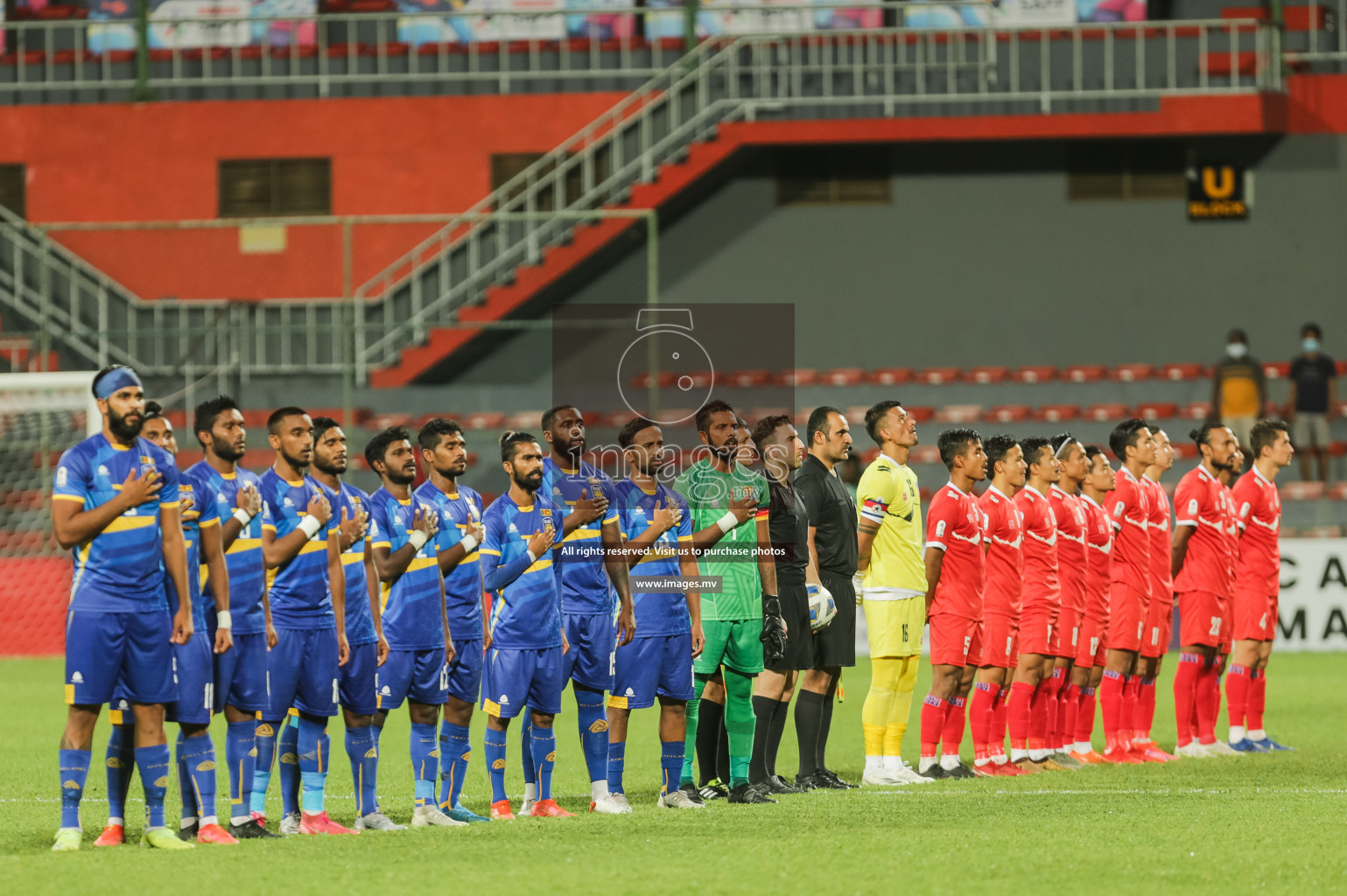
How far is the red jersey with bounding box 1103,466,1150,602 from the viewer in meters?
12.5

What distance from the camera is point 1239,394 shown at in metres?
22.2

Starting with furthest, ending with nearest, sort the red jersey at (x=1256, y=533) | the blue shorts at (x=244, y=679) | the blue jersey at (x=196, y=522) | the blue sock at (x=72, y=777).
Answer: the red jersey at (x=1256, y=533), the blue shorts at (x=244, y=679), the blue jersey at (x=196, y=522), the blue sock at (x=72, y=777)

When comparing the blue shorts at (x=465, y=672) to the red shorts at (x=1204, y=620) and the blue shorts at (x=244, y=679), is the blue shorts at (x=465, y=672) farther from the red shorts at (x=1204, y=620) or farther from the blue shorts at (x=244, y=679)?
the red shorts at (x=1204, y=620)

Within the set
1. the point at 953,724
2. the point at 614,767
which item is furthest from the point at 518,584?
the point at 953,724

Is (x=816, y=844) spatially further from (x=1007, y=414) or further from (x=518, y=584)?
(x=1007, y=414)

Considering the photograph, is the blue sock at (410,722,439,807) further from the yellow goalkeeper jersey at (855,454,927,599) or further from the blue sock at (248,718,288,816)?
the yellow goalkeeper jersey at (855,454,927,599)

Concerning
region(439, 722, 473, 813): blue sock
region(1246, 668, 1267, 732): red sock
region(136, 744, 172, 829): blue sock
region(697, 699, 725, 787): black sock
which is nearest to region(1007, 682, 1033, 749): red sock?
region(1246, 668, 1267, 732): red sock

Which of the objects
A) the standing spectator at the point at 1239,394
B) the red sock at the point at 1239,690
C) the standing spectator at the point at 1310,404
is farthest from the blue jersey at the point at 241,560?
the standing spectator at the point at 1310,404

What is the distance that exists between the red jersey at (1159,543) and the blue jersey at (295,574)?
20.7 ft

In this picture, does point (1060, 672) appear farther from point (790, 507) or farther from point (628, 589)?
point (628, 589)

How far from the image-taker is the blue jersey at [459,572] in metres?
9.16

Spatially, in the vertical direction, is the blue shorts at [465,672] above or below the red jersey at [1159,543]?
below

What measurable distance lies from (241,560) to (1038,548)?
5496mm

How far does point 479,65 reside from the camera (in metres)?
25.5
